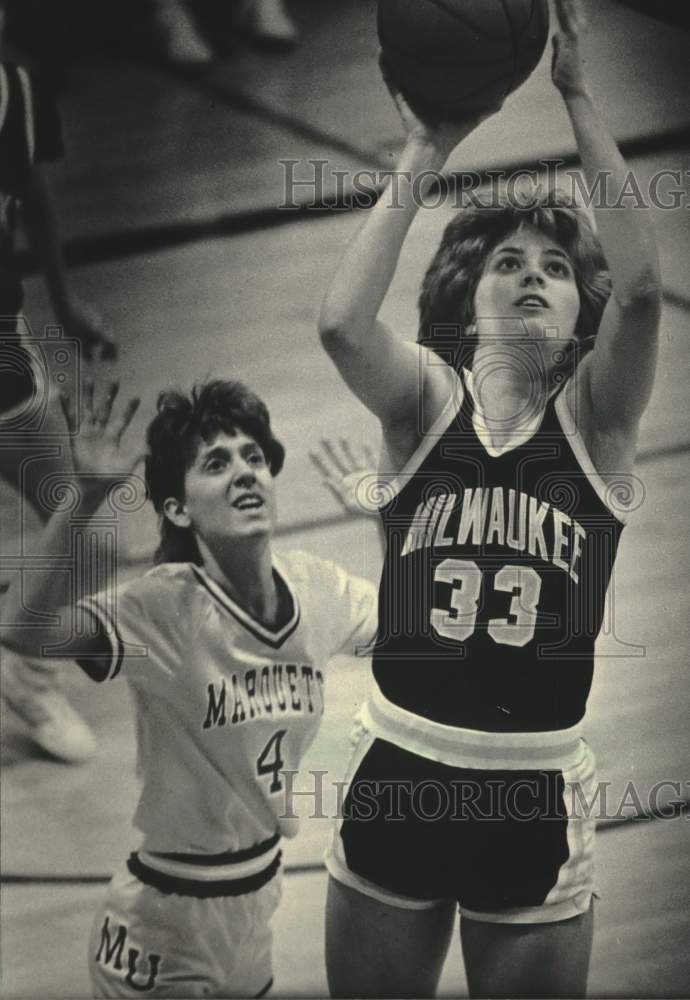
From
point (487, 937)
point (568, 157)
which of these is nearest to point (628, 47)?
point (568, 157)

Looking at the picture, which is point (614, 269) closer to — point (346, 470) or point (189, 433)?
point (346, 470)

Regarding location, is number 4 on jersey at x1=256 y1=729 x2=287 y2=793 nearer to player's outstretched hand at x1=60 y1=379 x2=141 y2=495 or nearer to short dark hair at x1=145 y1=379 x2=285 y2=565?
short dark hair at x1=145 y1=379 x2=285 y2=565

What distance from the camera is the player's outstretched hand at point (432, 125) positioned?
8.76 feet

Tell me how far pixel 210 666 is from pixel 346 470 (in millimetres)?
457

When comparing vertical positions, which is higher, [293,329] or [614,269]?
[614,269]

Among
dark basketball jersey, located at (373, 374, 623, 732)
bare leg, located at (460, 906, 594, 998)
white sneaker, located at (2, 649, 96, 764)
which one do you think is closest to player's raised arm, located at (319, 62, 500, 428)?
dark basketball jersey, located at (373, 374, 623, 732)

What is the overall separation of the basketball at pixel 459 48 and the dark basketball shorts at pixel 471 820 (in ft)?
3.71

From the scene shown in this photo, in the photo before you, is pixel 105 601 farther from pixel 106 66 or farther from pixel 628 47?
pixel 628 47

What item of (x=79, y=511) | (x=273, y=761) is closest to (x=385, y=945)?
(x=273, y=761)

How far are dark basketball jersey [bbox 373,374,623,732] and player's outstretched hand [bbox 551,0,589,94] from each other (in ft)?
1.96

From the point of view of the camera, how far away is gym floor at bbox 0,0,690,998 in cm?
271

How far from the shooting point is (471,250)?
269 cm

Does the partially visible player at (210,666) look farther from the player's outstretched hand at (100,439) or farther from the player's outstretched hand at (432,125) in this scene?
the player's outstretched hand at (432,125)

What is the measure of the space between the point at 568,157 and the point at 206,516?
0.97 m
